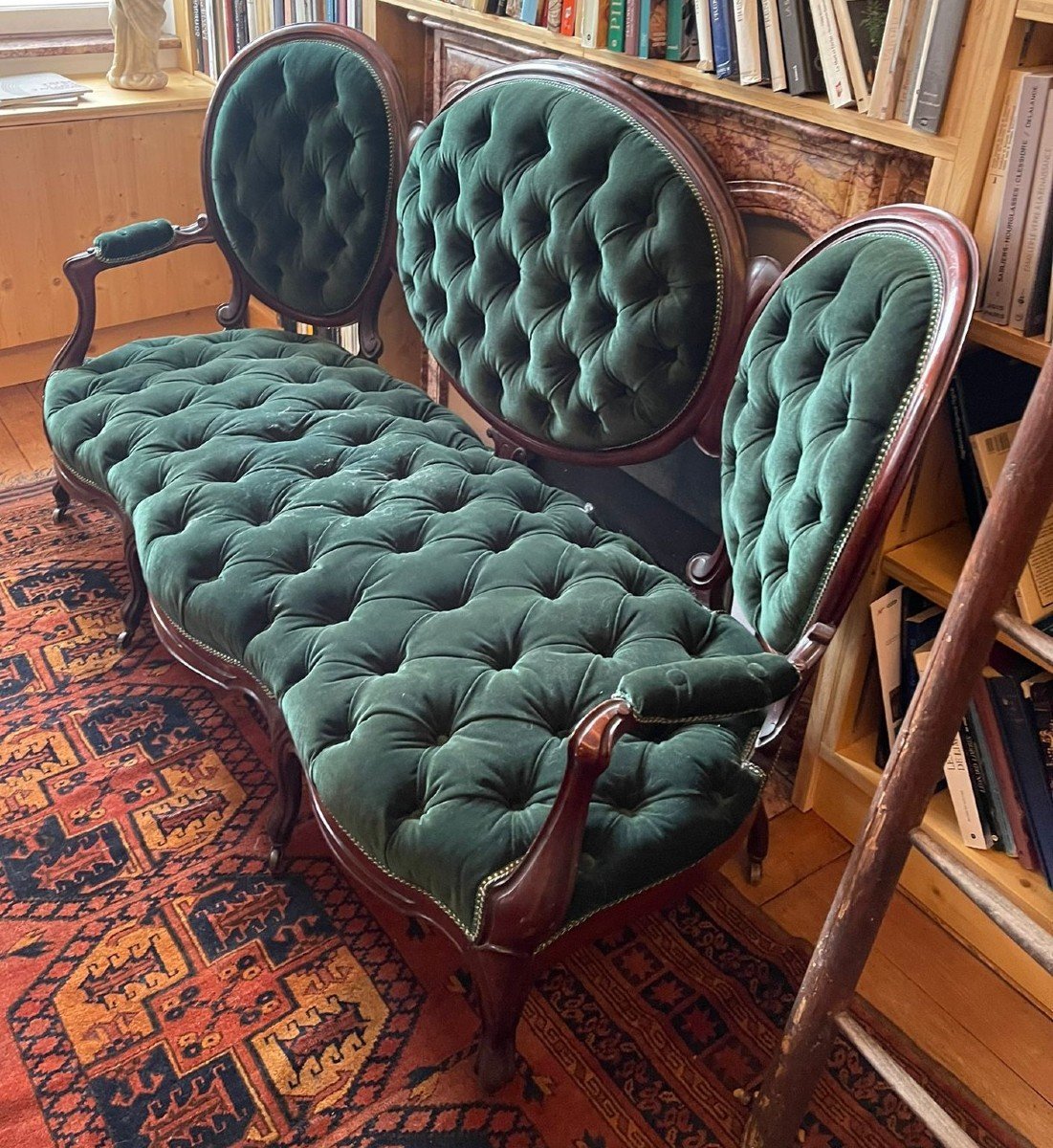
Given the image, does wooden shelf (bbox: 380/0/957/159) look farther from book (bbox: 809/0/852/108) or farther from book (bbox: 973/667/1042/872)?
book (bbox: 973/667/1042/872)

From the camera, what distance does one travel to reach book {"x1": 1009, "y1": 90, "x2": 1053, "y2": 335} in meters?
1.19

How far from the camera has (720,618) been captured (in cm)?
149

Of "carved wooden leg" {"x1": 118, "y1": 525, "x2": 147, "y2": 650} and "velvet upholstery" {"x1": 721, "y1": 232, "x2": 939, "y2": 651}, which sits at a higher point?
"velvet upholstery" {"x1": 721, "y1": 232, "x2": 939, "y2": 651}

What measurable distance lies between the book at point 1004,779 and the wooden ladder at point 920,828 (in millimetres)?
421

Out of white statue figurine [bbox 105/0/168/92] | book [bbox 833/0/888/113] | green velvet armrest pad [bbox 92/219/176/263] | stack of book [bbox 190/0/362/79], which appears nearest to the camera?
book [bbox 833/0/888/113]

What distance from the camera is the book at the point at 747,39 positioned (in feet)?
4.60

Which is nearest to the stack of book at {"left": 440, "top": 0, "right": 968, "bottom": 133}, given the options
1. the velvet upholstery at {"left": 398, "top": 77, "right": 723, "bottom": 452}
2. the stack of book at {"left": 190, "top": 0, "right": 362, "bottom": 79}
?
the velvet upholstery at {"left": 398, "top": 77, "right": 723, "bottom": 452}

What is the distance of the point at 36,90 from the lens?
263 cm

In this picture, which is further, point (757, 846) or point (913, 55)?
point (757, 846)

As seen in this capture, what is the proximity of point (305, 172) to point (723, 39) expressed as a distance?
943 millimetres

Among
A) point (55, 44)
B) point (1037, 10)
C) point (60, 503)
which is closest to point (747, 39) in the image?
point (1037, 10)

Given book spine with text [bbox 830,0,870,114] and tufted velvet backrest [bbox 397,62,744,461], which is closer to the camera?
book spine with text [bbox 830,0,870,114]

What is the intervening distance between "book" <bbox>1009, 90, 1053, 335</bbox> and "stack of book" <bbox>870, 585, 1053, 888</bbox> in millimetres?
426

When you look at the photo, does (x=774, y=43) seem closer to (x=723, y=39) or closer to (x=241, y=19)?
(x=723, y=39)
